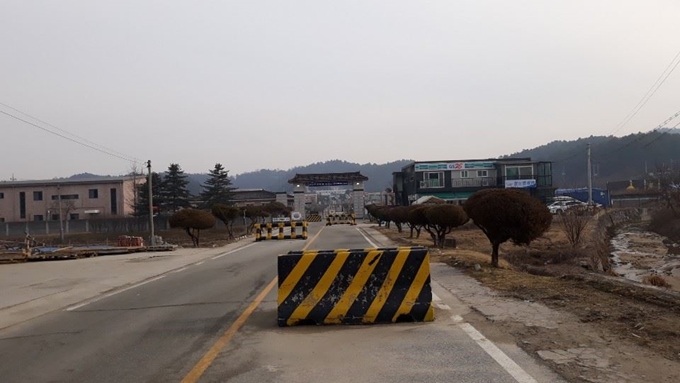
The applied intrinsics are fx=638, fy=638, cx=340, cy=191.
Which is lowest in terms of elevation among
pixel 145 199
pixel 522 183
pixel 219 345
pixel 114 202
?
pixel 219 345

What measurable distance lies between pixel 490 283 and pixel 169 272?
1077 cm

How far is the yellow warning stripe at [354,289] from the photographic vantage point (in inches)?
371

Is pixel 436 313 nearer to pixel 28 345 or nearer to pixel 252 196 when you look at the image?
pixel 28 345

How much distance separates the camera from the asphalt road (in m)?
6.73

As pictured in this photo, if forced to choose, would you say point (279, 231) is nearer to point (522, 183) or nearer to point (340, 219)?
point (340, 219)

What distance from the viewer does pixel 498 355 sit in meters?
7.20

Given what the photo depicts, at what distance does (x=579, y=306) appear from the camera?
998 centimetres

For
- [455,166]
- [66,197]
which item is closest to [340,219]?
[455,166]

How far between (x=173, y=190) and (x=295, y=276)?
255 feet

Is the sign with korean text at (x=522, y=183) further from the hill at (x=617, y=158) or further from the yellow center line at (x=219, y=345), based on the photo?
the yellow center line at (x=219, y=345)

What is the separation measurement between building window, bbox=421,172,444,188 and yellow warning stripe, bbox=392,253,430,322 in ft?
226

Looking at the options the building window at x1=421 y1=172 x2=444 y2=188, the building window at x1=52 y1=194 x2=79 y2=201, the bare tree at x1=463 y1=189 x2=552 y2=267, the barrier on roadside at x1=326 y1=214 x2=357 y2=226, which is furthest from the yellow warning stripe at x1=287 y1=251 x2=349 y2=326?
the building window at x1=52 y1=194 x2=79 y2=201

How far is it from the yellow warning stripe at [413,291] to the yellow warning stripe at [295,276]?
1.51 metres

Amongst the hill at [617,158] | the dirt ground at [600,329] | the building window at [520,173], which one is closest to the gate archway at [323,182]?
the building window at [520,173]
